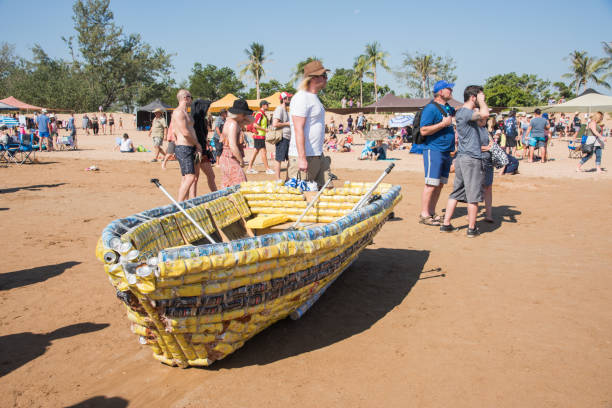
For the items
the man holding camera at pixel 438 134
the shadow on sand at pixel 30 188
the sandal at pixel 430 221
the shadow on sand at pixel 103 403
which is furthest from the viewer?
the shadow on sand at pixel 30 188

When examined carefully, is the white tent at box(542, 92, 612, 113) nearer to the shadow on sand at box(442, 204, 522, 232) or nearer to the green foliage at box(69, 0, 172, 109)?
the shadow on sand at box(442, 204, 522, 232)

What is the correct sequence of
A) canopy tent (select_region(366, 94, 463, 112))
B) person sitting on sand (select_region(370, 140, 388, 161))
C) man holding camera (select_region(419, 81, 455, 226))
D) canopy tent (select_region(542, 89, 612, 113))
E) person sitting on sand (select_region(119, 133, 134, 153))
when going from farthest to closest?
canopy tent (select_region(366, 94, 463, 112)), canopy tent (select_region(542, 89, 612, 113)), person sitting on sand (select_region(119, 133, 134, 153)), person sitting on sand (select_region(370, 140, 388, 161)), man holding camera (select_region(419, 81, 455, 226))

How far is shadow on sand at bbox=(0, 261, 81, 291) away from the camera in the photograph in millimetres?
4467

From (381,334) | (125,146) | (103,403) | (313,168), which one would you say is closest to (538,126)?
(313,168)

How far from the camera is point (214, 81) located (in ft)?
265

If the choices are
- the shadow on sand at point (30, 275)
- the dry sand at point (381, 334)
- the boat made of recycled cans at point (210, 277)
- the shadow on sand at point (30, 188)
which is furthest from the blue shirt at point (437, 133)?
the shadow on sand at point (30, 188)

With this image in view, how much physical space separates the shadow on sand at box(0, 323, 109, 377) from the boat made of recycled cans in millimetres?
972

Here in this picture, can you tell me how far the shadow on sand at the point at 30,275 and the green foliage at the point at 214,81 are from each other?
73290mm

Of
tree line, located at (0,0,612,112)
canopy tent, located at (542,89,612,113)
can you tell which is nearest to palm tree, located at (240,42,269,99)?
tree line, located at (0,0,612,112)

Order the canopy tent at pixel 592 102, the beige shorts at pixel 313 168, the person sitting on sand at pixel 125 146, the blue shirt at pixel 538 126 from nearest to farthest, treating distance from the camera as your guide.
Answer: the beige shorts at pixel 313 168 → the blue shirt at pixel 538 126 → the person sitting on sand at pixel 125 146 → the canopy tent at pixel 592 102

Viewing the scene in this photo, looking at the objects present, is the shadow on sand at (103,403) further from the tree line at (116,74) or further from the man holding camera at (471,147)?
the tree line at (116,74)

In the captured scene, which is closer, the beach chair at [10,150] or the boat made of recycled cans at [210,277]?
the boat made of recycled cans at [210,277]

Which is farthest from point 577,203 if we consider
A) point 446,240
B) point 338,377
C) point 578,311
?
point 338,377

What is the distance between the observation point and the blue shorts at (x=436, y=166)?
6.14 m
